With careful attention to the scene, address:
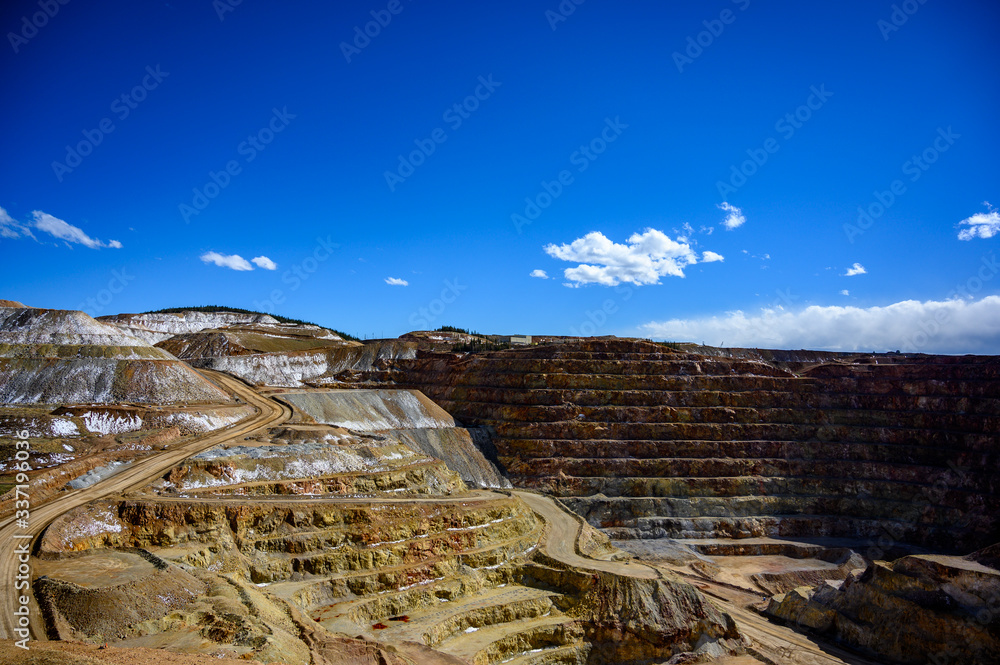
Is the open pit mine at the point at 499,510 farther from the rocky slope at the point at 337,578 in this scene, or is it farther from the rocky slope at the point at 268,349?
the rocky slope at the point at 268,349

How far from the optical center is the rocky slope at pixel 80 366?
5166 centimetres

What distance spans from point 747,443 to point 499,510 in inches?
1389

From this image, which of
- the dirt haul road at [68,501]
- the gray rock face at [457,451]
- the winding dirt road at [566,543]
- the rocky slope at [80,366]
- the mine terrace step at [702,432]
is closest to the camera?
the dirt haul road at [68,501]

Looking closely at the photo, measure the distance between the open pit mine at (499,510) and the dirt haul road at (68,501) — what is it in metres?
0.16

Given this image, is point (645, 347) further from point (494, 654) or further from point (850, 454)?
point (494, 654)

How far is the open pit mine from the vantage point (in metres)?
25.5

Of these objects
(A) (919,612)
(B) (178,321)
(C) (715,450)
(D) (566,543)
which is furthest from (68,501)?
(B) (178,321)

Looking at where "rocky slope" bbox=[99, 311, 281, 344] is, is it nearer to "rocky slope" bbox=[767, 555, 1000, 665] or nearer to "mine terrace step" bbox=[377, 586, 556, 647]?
"mine terrace step" bbox=[377, 586, 556, 647]

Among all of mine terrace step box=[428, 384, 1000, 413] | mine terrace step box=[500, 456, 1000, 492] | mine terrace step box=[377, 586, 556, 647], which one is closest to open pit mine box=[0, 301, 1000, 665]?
mine terrace step box=[377, 586, 556, 647]

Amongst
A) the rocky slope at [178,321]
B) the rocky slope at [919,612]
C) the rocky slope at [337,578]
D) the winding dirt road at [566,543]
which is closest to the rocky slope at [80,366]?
the rocky slope at [337,578]

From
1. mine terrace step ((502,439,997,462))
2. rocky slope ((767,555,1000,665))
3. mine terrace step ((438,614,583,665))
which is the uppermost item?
mine terrace step ((502,439,997,462))

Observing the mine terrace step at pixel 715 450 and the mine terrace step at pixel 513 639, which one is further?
the mine terrace step at pixel 715 450

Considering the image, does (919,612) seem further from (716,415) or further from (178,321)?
(178,321)

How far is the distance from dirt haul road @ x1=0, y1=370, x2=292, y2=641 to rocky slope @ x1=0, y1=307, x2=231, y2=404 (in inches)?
327
